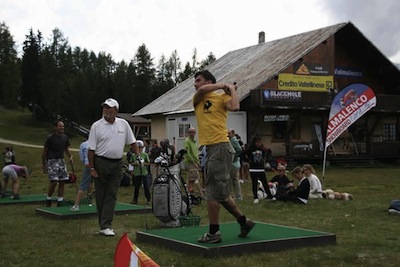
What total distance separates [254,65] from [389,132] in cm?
960

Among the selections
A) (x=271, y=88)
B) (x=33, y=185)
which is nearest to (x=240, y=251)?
(x=33, y=185)

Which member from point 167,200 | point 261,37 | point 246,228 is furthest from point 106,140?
point 261,37

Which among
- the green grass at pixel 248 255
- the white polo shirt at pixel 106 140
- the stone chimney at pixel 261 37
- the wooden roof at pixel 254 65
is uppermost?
the stone chimney at pixel 261 37

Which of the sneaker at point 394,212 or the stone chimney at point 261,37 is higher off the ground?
the stone chimney at point 261,37

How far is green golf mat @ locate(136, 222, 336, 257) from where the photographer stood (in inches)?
269

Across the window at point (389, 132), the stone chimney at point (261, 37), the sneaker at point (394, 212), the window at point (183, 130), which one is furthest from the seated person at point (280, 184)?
the stone chimney at point (261, 37)

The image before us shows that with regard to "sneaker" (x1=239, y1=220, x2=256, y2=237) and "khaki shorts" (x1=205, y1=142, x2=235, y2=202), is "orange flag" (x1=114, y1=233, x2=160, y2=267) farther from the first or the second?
"sneaker" (x1=239, y1=220, x2=256, y2=237)

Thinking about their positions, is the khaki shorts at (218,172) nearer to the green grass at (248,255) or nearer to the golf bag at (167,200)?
the green grass at (248,255)

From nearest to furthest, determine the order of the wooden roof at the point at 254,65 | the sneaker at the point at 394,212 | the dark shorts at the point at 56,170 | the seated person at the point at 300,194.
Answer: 1. the sneaker at the point at 394,212
2. the dark shorts at the point at 56,170
3. the seated person at the point at 300,194
4. the wooden roof at the point at 254,65

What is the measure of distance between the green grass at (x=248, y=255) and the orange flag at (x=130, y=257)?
3278mm

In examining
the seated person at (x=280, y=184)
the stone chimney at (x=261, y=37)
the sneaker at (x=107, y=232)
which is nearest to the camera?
the sneaker at (x=107, y=232)

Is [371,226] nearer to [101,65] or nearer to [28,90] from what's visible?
[28,90]

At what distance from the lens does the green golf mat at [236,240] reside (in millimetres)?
6827

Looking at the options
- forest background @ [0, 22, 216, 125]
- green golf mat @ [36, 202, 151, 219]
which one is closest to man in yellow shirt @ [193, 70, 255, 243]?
green golf mat @ [36, 202, 151, 219]
